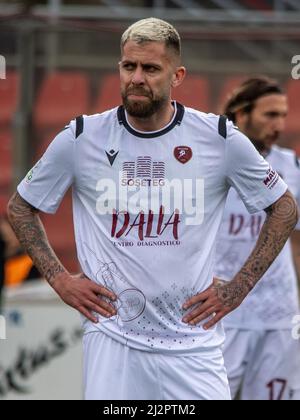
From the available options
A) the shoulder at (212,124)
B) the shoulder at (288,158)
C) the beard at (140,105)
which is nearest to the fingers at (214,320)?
the shoulder at (212,124)

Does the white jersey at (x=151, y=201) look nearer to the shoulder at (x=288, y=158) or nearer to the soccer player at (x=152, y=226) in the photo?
the soccer player at (x=152, y=226)

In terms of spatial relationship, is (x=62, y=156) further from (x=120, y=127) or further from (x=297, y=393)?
(x=297, y=393)

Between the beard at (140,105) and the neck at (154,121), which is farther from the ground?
the beard at (140,105)

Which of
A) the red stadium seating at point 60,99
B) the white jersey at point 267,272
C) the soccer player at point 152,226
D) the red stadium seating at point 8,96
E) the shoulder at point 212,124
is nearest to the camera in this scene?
the soccer player at point 152,226

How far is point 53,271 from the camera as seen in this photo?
4.97 metres

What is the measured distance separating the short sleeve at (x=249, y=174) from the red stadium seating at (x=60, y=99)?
4.14 meters

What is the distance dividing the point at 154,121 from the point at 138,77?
0.84ft

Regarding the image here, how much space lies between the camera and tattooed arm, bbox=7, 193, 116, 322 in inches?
191

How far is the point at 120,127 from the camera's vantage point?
496cm

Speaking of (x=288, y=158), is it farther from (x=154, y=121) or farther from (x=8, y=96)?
(x=8, y=96)

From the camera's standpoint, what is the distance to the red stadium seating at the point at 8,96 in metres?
8.84

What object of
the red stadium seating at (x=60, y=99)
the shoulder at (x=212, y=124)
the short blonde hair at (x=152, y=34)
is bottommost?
the shoulder at (x=212, y=124)

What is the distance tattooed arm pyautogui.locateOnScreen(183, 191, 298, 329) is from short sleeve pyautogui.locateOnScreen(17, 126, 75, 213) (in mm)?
811

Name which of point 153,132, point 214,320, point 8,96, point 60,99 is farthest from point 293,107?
point 214,320
